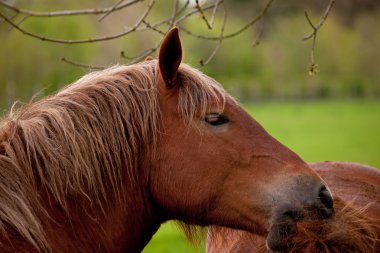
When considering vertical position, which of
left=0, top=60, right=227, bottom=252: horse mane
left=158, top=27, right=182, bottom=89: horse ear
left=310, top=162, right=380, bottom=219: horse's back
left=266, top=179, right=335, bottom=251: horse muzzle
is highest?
left=158, top=27, right=182, bottom=89: horse ear

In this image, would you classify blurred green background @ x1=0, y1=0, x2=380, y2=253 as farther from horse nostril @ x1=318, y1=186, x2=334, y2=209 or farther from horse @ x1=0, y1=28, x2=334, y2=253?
horse nostril @ x1=318, y1=186, x2=334, y2=209

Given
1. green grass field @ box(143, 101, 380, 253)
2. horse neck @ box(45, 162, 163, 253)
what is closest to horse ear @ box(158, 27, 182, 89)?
horse neck @ box(45, 162, 163, 253)

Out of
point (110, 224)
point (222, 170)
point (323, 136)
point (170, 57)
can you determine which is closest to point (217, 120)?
point (222, 170)

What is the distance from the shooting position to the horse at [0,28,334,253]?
2.68 metres

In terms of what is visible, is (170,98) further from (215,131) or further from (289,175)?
(289,175)

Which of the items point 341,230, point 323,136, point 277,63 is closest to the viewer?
point 341,230

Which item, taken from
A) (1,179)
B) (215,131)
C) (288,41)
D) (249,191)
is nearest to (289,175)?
(249,191)

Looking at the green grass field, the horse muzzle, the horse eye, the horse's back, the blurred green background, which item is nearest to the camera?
the horse muzzle

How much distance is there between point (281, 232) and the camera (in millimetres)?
2789

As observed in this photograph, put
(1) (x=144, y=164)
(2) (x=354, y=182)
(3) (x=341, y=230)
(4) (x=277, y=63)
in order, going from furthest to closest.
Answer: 1. (4) (x=277, y=63)
2. (2) (x=354, y=182)
3. (3) (x=341, y=230)
4. (1) (x=144, y=164)

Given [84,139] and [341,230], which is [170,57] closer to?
[84,139]

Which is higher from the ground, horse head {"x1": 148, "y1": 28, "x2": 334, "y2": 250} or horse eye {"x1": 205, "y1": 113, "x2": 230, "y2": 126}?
horse eye {"x1": 205, "y1": 113, "x2": 230, "y2": 126}

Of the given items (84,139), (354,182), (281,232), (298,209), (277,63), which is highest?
(84,139)

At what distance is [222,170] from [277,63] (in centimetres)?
6508
